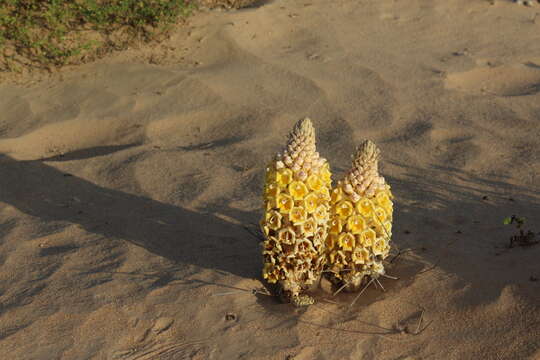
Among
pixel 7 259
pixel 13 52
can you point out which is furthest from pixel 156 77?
pixel 7 259

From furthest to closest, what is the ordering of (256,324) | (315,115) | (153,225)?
(315,115), (153,225), (256,324)

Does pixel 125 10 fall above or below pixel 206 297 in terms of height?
above

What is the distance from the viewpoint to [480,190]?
4090mm

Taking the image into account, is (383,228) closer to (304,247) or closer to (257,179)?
(304,247)

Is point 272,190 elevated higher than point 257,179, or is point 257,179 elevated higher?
point 272,190

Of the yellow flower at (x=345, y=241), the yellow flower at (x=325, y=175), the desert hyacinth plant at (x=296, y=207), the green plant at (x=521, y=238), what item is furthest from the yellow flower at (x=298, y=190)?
the green plant at (x=521, y=238)

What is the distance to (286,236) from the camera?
9.48ft

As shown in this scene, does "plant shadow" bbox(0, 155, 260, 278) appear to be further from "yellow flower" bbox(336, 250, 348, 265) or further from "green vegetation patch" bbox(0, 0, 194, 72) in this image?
"green vegetation patch" bbox(0, 0, 194, 72)

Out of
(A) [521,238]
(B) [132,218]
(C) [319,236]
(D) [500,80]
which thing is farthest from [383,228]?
(D) [500,80]

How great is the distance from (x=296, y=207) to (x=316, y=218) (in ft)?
0.36

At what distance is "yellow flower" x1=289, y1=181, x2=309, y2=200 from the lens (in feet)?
9.20

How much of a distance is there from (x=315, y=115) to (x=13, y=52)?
3259 mm

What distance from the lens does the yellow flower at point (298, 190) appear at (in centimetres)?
280

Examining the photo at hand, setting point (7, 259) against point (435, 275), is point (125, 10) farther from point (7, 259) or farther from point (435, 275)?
point (435, 275)
